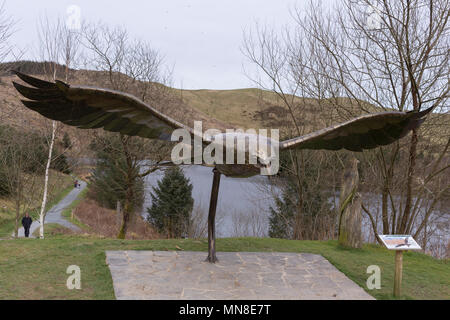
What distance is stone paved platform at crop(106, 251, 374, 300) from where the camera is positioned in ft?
15.1

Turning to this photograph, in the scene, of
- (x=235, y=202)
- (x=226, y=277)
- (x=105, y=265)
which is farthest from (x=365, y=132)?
Answer: (x=235, y=202)

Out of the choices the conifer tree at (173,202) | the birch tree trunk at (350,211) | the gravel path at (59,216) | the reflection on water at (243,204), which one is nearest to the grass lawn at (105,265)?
the birch tree trunk at (350,211)

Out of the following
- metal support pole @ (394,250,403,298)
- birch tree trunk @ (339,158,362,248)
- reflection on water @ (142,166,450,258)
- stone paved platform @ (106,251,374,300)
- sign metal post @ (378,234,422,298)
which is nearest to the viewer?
stone paved platform @ (106,251,374,300)

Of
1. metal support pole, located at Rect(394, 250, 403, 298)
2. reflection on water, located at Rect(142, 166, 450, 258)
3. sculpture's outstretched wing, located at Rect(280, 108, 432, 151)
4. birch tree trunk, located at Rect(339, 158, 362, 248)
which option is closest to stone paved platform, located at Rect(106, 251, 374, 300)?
metal support pole, located at Rect(394, 250, 403, 298)

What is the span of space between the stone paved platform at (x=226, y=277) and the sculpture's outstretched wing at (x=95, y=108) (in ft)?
Result: 6.64

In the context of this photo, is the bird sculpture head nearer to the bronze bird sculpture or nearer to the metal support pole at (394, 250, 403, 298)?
the bronze bird sculpture

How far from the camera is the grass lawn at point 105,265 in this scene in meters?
4.65

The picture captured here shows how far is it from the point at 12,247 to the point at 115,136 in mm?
7574

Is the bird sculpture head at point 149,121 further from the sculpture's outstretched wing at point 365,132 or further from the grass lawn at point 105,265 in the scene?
the grass lawn at point 105,265

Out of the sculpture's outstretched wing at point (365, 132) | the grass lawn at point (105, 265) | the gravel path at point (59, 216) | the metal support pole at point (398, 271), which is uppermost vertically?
the sculpture's outstretched wing at point (365, 132)

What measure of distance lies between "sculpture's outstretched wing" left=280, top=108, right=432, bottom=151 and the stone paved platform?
77.2 inches

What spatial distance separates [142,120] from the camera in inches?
194

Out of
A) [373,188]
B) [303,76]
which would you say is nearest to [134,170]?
[303,76]

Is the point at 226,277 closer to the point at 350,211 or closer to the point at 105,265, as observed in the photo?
the point at 105,265
